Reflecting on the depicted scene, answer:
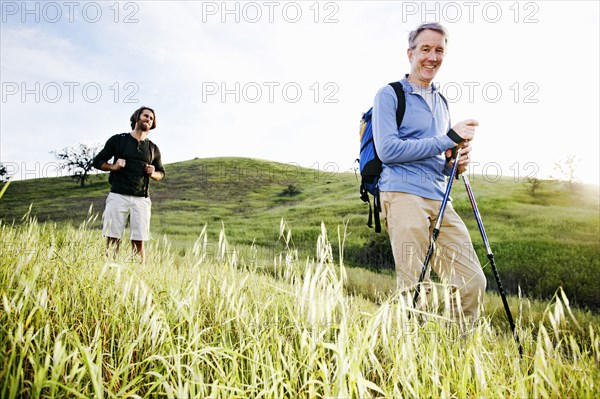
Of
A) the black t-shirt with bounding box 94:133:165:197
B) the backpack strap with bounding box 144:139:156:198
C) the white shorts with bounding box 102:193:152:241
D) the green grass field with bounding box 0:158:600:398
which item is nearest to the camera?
the green grass field with bounding box 0:158:600:398

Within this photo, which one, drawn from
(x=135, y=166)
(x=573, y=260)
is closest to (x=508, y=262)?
(x=573, y=260)

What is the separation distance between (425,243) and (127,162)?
5.74m

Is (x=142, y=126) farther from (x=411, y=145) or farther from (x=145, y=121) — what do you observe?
(x=411, y=145)

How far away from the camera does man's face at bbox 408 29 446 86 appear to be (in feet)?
12.2

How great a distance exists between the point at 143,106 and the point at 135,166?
123 cm

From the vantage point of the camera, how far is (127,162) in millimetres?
7117

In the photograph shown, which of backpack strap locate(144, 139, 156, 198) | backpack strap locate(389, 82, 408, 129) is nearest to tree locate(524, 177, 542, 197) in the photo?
backpack strap locate(144, 139, 156, 198)

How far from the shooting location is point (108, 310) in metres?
2.75

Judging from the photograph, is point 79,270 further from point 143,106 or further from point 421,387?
point 143,106

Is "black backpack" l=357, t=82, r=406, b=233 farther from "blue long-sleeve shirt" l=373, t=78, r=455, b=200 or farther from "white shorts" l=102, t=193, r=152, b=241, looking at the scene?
"white shorts" l=102, t=193, r=152, b=241

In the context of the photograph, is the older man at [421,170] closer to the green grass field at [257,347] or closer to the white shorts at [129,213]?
the green grass field at [257,347]

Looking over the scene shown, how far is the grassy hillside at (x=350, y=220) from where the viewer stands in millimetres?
11725

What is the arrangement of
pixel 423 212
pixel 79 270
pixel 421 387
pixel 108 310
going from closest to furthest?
pixel 421 387 → pixel 108 310 → pixel 79 270 → pixel 423 212

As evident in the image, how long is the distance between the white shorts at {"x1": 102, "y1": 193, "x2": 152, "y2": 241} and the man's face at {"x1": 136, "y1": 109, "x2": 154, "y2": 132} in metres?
1.37
